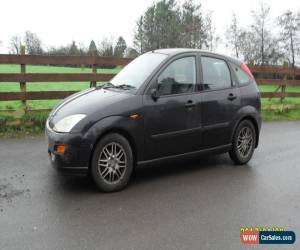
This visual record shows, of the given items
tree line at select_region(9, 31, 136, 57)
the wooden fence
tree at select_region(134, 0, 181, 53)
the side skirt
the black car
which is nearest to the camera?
the black car

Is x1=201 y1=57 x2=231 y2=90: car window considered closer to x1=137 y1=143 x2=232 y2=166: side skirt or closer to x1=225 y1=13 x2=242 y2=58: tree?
x1=137 y1=143 x2=232 y2=166: side skirt

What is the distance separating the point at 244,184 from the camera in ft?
17.4

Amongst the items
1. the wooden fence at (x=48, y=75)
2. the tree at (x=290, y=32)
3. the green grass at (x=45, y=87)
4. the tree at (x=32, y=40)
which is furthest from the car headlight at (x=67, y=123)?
the tree at (x=32, y=40)

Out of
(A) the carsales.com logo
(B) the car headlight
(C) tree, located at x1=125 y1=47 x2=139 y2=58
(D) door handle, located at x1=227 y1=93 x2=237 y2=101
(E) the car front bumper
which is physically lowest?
(A) the carsales.com logo

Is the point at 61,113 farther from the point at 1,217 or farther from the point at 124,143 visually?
the point at 1,217

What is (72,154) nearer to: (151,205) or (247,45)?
(151,205)

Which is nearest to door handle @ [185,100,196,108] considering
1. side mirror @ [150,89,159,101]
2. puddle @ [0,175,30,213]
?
side mirror @ [150,89,159,101]

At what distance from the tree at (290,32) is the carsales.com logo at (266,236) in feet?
138

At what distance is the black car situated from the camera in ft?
15.1

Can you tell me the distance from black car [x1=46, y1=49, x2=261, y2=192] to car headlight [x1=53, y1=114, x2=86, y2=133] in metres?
0.01

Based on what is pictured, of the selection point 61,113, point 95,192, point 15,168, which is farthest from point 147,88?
point 15,168

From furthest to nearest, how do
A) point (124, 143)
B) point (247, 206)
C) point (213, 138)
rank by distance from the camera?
point (213, 138) < point (124, 143) < point (247, 206)

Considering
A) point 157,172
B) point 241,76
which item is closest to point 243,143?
point 241,76

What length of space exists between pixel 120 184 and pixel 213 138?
1769mm
